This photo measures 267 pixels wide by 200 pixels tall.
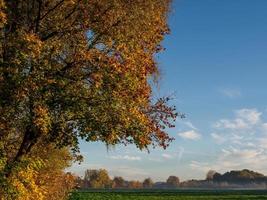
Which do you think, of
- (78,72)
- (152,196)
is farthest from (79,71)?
(152,196)

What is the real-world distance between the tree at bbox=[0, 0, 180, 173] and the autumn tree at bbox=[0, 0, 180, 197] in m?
0.04

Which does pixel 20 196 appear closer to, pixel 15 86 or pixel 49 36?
pixel 15 86

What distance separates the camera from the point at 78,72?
23.7 m

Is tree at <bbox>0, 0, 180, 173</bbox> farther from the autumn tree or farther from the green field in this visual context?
the green field

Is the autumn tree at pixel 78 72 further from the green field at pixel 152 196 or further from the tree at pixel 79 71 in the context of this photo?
the green field at pixel 152 196

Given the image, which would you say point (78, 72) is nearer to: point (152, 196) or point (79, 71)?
point (79, 71)

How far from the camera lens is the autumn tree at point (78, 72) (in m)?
22.4

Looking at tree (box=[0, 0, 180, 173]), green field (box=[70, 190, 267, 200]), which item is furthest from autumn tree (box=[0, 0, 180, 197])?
green field (box=[70, 190, 267, 200])

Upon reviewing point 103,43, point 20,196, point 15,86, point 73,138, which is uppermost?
point 103,43

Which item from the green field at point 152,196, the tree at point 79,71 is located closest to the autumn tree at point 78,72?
the tree at point 79,71

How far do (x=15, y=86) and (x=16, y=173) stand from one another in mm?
3519

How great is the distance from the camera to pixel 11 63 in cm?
2233

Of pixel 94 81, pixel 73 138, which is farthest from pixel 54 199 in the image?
pixel 94 81

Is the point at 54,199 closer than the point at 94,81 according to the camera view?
No
